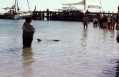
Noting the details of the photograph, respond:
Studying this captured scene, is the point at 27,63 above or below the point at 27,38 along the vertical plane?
below

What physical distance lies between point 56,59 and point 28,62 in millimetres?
1249

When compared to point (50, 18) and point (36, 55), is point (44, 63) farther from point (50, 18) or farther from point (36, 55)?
point (50, 18)

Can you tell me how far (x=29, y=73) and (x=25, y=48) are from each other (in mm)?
7711

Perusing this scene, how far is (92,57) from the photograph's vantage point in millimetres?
15719

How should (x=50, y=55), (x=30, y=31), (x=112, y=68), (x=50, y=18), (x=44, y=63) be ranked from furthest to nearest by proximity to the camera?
1. (x=50, y=18)
2. (x=30, y=31)
3. (x=50, y=55)
4. (x=44, y=63)
5. (x=112, y=68)

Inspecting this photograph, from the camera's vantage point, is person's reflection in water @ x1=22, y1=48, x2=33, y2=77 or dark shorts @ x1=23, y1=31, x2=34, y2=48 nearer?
person's reflection in water @ x1=22, y1=48, x2=33, y2=77

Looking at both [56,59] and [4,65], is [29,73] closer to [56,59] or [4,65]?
[4,65]

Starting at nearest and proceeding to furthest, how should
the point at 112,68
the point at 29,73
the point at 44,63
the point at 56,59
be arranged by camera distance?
the point at 29,73 < the point at 112,68 < the point at 44,63 < the point at 56,59

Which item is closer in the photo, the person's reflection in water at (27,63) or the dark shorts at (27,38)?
the person's reflection in water at (27,63)

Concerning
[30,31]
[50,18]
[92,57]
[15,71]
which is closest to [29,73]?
[15,71]

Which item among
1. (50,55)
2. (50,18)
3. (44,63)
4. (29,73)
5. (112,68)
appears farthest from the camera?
(50,18)

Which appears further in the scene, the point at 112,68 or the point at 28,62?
the point at 28,62

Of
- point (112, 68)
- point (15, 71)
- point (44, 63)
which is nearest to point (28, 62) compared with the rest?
point (44, 63)

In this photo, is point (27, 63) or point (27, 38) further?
point (27, 38)
